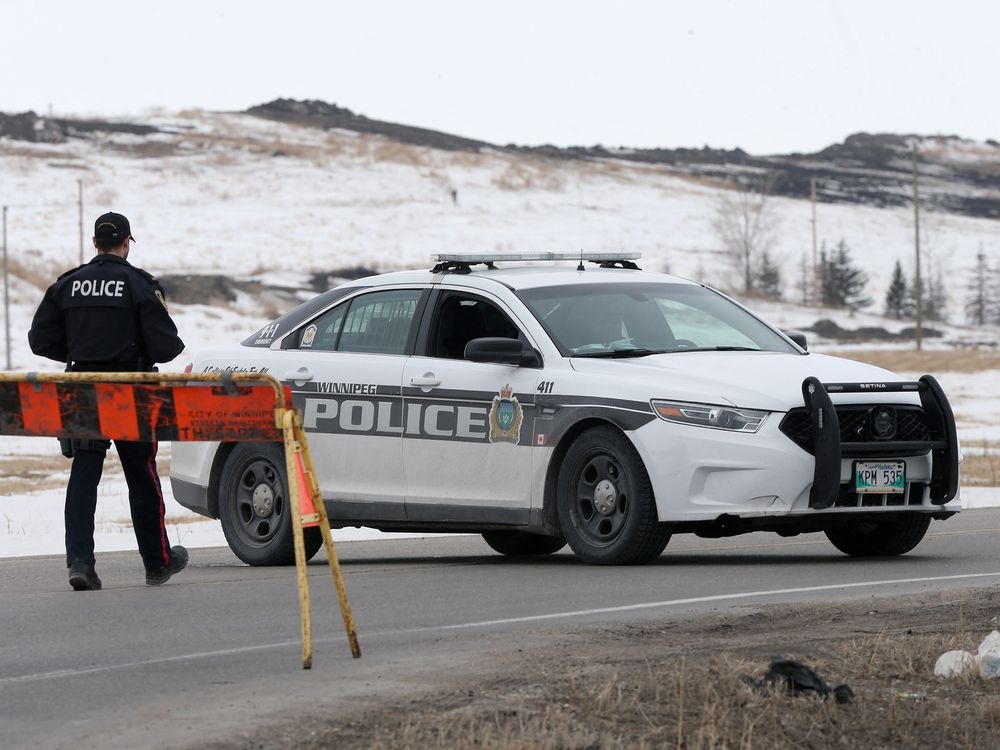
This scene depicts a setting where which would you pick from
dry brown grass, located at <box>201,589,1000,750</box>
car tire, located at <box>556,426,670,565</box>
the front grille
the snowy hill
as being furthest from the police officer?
the snowy hill

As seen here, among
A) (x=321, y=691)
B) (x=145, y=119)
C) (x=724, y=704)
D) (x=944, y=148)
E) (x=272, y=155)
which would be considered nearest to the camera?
(x=724, y=704)

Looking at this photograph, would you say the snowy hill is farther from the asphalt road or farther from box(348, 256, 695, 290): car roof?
the asphalt road

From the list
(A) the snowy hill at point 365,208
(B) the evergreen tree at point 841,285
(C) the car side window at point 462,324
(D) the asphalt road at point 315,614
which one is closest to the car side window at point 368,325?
(C) the car side window at point 462,324

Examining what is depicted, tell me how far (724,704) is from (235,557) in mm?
7328

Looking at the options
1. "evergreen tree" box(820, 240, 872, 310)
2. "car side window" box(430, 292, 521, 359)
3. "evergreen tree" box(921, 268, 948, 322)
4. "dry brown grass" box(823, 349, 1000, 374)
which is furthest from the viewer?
"evergreen tree" box(820, 240, 872, 310)

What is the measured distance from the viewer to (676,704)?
6.15 metres

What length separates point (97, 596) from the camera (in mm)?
10086

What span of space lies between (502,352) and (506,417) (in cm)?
40

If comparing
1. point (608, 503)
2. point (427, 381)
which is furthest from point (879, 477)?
point (427, 381)

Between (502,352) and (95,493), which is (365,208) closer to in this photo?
(502,352)

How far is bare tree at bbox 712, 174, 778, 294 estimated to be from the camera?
98.9 m

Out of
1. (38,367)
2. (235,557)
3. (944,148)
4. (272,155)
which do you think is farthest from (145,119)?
(235,557)

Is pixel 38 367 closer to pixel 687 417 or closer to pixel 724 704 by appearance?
pixel 687 417

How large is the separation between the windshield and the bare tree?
82.7m
